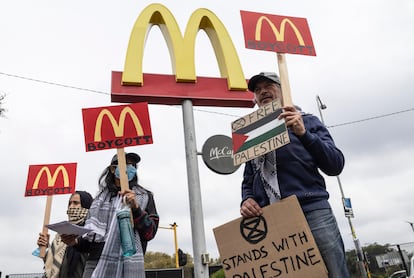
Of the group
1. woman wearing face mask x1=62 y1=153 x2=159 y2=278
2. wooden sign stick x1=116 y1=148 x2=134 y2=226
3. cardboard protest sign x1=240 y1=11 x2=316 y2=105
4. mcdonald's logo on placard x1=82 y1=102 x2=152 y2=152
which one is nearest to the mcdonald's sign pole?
mcdonald's logo on placard x1=82 y1=102 x2=152 y2=152

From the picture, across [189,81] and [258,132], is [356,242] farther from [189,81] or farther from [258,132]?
[258,132]

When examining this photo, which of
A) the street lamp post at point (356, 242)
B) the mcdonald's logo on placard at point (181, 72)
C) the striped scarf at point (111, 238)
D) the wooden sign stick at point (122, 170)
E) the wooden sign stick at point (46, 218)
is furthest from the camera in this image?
the street lamp post at point (356, 242)

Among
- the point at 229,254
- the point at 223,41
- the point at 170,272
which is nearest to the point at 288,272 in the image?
the point at 229,254

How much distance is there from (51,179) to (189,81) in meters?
2.47

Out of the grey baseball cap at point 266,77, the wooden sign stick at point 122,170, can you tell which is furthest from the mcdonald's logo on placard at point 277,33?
the wooden sign stick at point 122,170

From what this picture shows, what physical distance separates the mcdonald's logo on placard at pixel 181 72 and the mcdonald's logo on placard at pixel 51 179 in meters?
1.47

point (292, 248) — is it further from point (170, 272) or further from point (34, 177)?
point (170, 272)

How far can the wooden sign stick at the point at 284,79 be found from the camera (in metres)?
1.92

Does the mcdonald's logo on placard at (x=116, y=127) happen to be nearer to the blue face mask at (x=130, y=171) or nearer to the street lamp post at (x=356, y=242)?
the blue face mask at (x=130, y=171)

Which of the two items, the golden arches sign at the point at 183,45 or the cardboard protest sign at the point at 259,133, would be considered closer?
the cardboard protest sign at the point at 259,133

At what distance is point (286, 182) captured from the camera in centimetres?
181

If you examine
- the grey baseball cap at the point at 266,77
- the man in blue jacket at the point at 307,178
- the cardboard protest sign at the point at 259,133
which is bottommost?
the man in blue jacket at the point at 307,178

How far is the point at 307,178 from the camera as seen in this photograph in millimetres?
1803

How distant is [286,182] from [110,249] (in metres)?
1.43
